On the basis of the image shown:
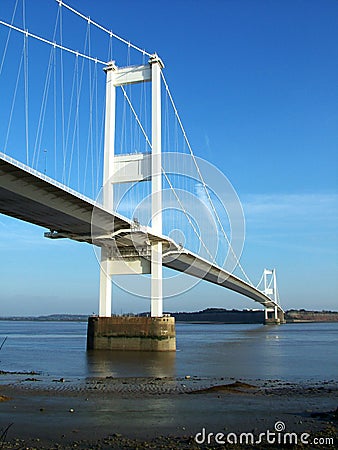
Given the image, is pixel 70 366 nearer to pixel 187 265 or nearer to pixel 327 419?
pixel 327 419

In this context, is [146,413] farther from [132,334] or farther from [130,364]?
[132,334]

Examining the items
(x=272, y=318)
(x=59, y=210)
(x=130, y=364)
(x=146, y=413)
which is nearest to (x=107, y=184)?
(x=59, y=210)

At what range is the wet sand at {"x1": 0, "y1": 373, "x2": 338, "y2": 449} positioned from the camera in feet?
23.0

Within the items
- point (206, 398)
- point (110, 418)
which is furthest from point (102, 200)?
point (110, 418)

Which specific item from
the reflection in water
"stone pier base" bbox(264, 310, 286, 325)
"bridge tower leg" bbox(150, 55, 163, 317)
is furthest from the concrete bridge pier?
the reflection in water

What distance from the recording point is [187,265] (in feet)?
118

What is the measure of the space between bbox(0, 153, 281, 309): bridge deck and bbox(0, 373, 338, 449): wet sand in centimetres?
748

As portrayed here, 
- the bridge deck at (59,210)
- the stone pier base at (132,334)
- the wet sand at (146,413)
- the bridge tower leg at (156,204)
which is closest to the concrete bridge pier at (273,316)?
the bridge deck at (59,210)

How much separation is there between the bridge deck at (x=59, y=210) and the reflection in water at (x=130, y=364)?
5.57 metres

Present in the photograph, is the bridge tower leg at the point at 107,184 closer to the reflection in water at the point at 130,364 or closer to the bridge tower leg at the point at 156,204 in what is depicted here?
the bridge tower leg at the point at 156,204

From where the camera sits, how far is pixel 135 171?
87.5 feet

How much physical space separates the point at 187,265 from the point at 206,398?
982 inches

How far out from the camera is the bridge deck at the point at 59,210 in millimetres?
18766

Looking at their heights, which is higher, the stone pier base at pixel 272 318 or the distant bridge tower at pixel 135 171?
the distant bridge tower at pixel 135 171
